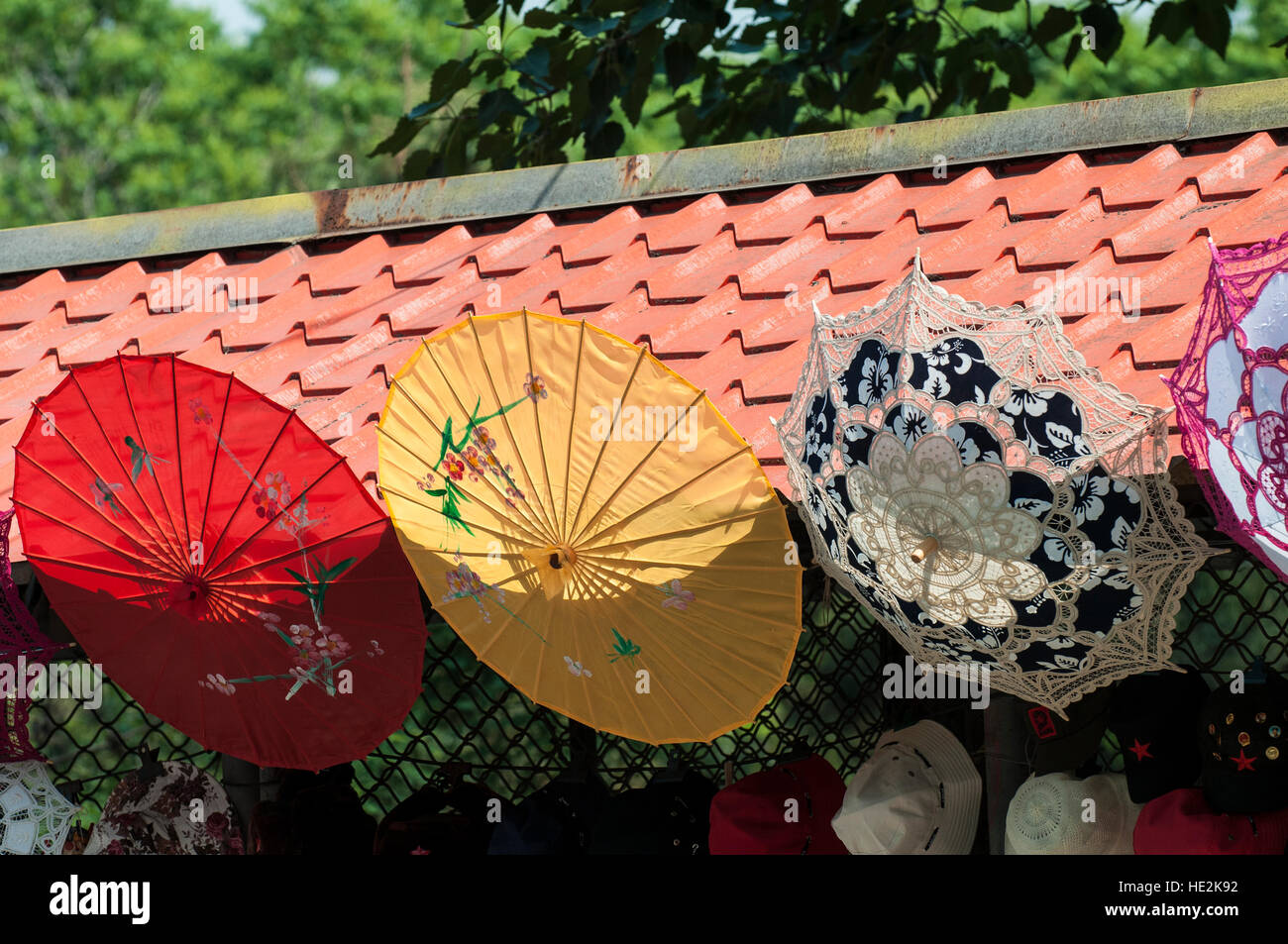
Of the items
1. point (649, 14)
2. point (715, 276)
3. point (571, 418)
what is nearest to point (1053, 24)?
point (649, 14)

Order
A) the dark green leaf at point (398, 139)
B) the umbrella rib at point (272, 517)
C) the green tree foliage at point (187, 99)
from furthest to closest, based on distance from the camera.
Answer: the green tree foliage at point (187, 99) < the dark green leaf at point (398, 139) < the umbrella rib at point (272, 517)

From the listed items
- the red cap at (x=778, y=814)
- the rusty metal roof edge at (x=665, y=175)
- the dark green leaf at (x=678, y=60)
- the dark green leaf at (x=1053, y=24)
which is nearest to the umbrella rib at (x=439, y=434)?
the red cap at (x=778, y=814)

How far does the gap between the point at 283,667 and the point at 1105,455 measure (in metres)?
1.89

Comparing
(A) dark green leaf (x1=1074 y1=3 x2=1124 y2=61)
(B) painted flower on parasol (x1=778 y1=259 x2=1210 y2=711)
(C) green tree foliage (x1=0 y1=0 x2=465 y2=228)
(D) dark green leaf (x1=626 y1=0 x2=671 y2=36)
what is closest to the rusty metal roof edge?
(B) painted flower on parasol (x1=778 y1=259 x2=1210 y2=711)

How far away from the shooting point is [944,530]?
2.93 meters

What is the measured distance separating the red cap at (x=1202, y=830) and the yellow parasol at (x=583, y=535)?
35.1 inches

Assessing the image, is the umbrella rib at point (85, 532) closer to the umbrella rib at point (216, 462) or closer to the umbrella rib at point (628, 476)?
the umbrella rib at point (216, 462)

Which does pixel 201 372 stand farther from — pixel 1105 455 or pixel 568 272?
pixel 1105 455

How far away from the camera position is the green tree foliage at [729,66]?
22.6ft

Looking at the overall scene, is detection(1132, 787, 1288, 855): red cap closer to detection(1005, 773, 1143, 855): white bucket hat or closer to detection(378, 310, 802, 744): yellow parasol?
detection(1005, 773, 1143, 855): white bucket hat

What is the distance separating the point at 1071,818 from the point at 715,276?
1721 millimetres

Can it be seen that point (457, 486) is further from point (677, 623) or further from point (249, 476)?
point (677, 623)
